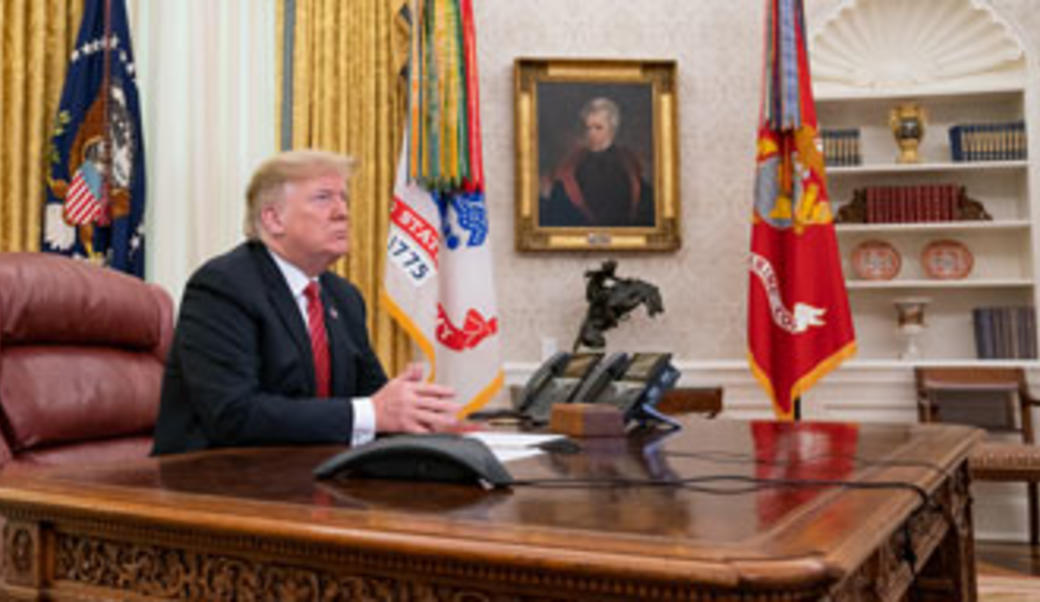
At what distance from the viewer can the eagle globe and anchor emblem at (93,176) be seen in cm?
348

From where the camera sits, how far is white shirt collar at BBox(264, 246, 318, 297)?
2.33m

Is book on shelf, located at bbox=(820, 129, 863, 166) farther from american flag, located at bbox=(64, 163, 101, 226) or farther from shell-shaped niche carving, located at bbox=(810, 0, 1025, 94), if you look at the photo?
american flag, located at bbox=(64, 163, 101, 226)

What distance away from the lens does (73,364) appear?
88.8 inches

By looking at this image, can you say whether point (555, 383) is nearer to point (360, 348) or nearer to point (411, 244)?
point (360, 348)

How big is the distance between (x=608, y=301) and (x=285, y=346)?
2884mm

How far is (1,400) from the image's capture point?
2078mm

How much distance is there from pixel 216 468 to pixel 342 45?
365cm

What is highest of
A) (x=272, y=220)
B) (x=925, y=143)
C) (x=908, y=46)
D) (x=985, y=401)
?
(x=908, y=46)

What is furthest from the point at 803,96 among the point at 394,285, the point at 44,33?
the point at 44,33

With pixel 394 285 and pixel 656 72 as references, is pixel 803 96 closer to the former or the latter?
pixel 656 72

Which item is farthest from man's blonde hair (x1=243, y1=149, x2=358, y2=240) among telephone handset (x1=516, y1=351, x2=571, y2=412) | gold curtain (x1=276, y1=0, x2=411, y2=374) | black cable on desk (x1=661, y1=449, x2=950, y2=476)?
gold curtain (x1=276, y1=0, x2=411, y2=374)

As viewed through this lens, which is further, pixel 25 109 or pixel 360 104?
pixel 360 104

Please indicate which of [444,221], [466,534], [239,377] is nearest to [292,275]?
[239,377]

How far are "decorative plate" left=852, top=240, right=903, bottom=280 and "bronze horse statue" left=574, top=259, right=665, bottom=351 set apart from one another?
1.17 meters
